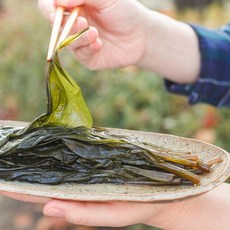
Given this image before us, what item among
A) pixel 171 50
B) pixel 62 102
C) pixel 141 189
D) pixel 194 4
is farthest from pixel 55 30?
pixel 194 4

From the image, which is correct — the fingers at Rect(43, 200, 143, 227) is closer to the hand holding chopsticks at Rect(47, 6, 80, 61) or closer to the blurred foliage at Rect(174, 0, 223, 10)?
the hand holding chopsticks at Rect(47, 6, 80, 61)

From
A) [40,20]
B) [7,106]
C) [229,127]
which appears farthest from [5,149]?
[7,106]

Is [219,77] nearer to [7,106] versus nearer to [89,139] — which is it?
[89,139]

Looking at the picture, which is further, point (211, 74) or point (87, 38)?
point (211, 74)

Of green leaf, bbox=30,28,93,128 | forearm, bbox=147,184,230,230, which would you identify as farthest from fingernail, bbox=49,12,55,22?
forearm, bbox=147,184,230,230

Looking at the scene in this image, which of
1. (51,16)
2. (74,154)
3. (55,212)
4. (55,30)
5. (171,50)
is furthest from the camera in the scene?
(171,50)

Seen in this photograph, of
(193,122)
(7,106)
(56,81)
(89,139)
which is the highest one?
(56,81)

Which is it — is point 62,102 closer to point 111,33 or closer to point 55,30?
point 55,30
